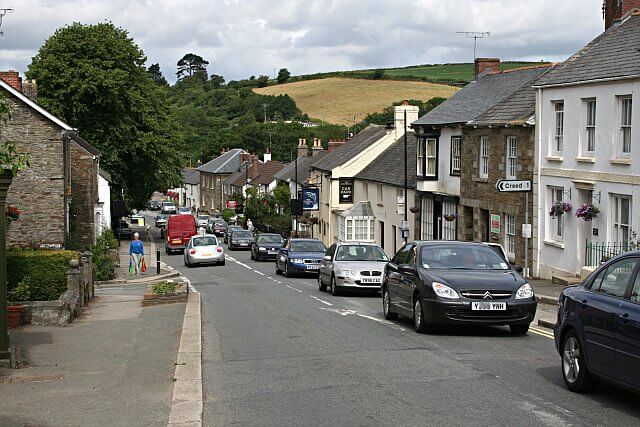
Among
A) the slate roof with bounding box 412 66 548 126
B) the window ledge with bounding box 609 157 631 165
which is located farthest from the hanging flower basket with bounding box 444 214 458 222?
the window ledge with bounding box 609 157 631 165

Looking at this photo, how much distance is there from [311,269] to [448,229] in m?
8.11

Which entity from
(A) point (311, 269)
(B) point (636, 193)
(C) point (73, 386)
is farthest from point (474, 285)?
(A) point (311, 269)

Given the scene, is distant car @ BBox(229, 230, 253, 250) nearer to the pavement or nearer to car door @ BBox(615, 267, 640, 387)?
the pavement

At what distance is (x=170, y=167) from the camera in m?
65.6

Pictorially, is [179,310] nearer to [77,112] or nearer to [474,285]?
[474,285]

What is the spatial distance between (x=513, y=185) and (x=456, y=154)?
10.1 meters

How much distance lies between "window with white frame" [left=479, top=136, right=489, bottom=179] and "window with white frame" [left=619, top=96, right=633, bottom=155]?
1001cm

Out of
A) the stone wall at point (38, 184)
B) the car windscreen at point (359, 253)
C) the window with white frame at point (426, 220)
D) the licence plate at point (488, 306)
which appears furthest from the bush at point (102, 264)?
the licence plate at point (488, 306)

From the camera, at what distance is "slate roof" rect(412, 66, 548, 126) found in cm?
3603

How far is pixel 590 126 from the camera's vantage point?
26.6 metres

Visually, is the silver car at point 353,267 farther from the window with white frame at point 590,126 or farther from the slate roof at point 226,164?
the slate roof at point 226,164

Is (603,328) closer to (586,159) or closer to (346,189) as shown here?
(586,159)

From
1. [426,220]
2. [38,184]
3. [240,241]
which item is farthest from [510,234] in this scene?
[240,241]

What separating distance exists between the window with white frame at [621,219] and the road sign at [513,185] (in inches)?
142
